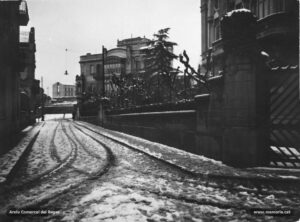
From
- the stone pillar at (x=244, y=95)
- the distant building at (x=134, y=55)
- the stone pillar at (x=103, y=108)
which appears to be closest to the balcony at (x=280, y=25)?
the stone pillar at (x=244, y=95)

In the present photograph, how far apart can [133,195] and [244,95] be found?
391 cm

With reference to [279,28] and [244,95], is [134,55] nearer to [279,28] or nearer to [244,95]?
[279,28]

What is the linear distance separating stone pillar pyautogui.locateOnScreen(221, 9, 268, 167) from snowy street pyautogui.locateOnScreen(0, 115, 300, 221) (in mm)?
1593

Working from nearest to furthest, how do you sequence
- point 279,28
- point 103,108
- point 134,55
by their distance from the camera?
1. point 279,28
2. point 103,108
3. point 134,55

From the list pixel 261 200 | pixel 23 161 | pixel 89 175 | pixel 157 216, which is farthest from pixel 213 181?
pixel 23 161

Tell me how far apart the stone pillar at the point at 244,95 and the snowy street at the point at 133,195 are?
159 cm

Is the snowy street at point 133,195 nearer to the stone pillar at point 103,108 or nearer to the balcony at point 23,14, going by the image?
the balcony at point 23,14

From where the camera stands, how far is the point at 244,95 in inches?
267

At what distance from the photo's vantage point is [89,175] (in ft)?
20.2

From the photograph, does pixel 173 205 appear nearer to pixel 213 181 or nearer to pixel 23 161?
pixel 213 181

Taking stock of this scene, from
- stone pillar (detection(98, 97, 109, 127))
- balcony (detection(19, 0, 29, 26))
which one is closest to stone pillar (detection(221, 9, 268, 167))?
balcony (detection(19, 0, 29, 26))

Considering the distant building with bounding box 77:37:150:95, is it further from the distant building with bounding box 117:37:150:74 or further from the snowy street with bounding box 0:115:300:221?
the snowy street with bounding box 0:115:300:221

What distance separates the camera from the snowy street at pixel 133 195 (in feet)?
12.6

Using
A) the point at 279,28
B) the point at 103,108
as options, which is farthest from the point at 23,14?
the point at 279,28
